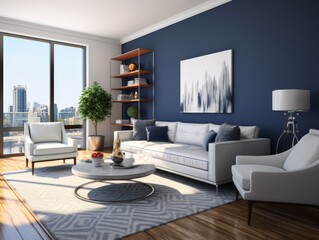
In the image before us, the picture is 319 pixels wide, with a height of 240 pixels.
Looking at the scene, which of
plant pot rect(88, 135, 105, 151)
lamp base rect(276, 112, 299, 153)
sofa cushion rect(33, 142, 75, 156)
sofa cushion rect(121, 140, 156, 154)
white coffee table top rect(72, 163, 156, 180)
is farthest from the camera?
plant pot rect(88, 135, 105, 151)

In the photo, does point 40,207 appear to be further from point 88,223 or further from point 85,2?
point 85,2

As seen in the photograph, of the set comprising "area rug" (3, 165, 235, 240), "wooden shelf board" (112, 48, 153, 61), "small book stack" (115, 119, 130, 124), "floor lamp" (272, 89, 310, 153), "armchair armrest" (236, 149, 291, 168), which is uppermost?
"wooden shelf board" (112, 48, 153, 61)

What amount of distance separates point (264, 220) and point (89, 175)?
1.85m

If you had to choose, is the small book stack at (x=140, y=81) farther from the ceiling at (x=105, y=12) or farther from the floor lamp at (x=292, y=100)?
the floor lamp at (x=292, y=100)

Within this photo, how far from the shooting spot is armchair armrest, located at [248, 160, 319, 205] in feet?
7.99

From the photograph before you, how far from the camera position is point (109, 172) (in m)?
3.03

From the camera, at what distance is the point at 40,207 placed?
291 cm

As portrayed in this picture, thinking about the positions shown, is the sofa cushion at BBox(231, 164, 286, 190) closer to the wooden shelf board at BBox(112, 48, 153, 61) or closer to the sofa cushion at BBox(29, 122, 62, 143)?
the sofa cushion at BBox(29, 122, 62, 143)

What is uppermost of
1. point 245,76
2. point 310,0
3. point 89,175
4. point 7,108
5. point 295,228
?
point 310,0

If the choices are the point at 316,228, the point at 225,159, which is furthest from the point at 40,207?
the point at 316,228

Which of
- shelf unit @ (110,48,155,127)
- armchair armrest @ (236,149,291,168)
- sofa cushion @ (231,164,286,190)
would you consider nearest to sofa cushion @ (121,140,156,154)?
shelf unit @ (110,48,155,127)

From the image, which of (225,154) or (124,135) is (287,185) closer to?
(225,154)

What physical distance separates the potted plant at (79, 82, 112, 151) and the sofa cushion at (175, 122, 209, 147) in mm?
2297

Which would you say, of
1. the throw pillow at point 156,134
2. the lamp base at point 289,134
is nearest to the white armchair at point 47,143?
the throw pillow at point 156,134
